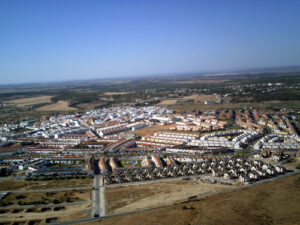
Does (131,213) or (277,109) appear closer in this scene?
(131,213)

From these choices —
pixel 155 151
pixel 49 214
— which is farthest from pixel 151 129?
pixel 49 214

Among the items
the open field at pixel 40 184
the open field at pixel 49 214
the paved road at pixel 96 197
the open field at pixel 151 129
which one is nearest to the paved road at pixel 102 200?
the paved road at pixel 96 197

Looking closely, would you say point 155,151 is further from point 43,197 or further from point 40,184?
point 43,197

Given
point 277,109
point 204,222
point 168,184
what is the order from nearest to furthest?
point 204,222 < point 168,184 < point 277,109

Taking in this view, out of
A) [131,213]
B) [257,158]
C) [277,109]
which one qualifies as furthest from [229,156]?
[277,109]

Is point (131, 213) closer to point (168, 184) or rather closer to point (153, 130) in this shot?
point (168, 184)

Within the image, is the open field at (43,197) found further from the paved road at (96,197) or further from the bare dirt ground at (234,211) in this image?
the bare dirt ground at (234,211)
